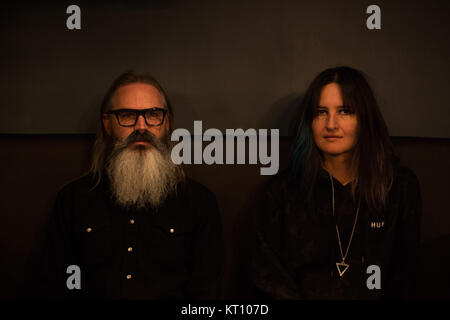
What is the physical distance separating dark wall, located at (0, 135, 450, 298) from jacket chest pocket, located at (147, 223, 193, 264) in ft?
1.26

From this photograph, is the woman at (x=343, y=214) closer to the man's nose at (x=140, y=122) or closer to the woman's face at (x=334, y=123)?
the woman's face at (x=334, y=123)

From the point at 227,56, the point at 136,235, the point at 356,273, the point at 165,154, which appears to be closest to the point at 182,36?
the point at 227,56

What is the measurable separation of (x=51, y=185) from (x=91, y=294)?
67 cm

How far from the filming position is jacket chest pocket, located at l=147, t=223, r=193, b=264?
1828 mm

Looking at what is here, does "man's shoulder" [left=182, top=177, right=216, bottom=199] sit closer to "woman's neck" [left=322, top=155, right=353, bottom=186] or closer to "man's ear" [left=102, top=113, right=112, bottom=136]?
"man's ear" [left=102, top=113, right=112, bottom=136]

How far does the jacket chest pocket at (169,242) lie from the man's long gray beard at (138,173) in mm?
121

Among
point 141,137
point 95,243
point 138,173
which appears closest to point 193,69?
point 141,137

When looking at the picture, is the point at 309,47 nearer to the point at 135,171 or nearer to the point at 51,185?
the point at 135,171

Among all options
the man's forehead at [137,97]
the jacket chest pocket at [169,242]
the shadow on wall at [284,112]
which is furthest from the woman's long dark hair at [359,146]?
the man's forehead at [137,97]

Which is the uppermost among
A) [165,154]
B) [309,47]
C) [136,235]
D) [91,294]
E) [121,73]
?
[309,47]

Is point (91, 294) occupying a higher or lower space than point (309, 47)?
lower

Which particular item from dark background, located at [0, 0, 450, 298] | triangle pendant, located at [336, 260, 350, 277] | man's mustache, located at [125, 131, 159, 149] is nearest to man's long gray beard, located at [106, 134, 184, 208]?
man's mustache, located at [125, 131, 159, 149]

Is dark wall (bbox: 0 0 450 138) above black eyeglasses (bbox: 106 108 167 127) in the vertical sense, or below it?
above

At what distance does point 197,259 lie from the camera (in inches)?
72.8
